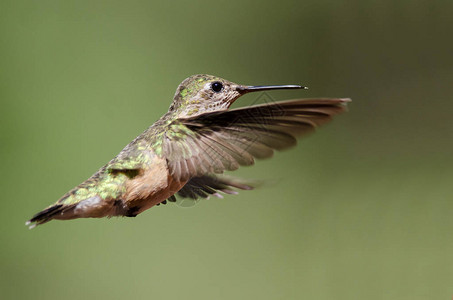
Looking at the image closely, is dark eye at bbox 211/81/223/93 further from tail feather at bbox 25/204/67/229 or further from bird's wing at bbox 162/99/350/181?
tail feather at bbox 25/204/67/229

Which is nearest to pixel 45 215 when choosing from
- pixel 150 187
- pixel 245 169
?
pixel 150 187

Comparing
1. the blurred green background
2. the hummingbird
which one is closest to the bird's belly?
the hummingbird

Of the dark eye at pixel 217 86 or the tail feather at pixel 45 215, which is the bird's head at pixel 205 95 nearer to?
the dark eye at pixel 217 86

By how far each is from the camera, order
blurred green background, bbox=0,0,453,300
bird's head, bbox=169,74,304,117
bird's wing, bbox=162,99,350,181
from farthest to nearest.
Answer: blurred green background, bbox=0,0,453,300 < bird's head, bbox=169,74,304,117 < bird's wing, bbox=162,99,350,181

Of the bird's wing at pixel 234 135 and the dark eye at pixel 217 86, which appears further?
the dark eye at pixel 217 86

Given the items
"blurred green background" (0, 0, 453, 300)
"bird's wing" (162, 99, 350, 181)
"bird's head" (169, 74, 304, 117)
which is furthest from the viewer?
"blurred green background" (0, 0, 453, 300)

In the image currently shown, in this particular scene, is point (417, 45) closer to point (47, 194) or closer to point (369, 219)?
point (369, 219)

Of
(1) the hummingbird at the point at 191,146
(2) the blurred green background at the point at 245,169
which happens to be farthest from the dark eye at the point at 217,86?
(2) the blurred green background at the point at 245,169

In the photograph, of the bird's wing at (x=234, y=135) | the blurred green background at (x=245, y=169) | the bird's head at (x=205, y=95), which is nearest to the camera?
the bird's wing at (x=234, y=135)
